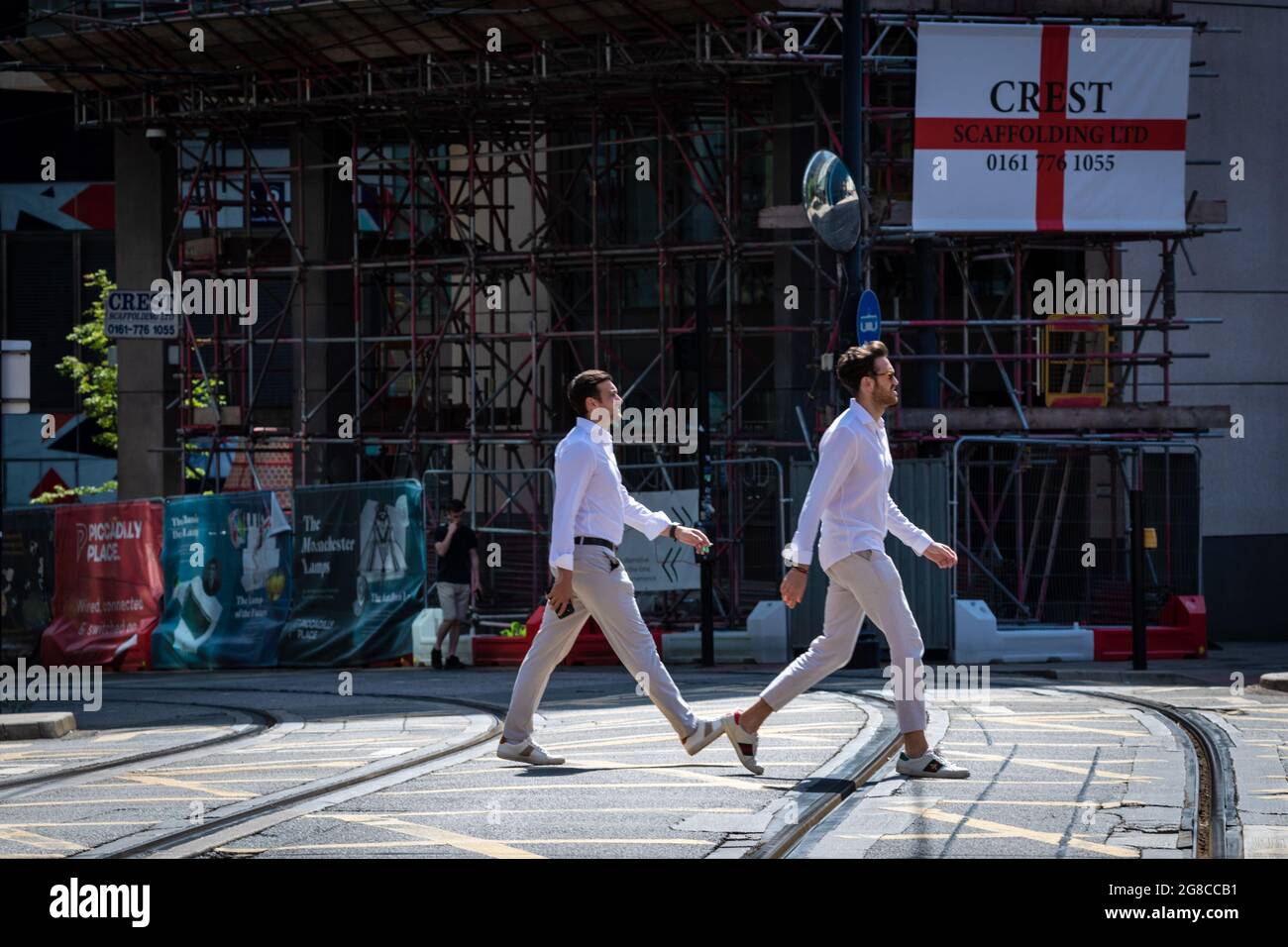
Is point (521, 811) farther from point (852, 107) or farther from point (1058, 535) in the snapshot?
point (1058, 535)

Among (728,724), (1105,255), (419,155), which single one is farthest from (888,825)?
(419,155)

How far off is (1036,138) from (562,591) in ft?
49.5

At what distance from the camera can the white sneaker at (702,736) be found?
356 inches

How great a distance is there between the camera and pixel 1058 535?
1977 centimetres

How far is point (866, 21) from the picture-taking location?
2333cm

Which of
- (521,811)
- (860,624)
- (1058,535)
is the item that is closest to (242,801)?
(521,811)

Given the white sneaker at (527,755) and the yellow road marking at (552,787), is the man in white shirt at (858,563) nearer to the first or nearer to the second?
the yellow road marking at (552,787)

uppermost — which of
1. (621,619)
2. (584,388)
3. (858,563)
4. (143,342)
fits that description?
(143,342)

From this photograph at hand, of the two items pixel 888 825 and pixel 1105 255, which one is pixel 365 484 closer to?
pixel 1105 255

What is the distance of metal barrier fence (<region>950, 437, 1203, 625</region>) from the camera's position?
65.0ft

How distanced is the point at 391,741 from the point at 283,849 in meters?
4.46

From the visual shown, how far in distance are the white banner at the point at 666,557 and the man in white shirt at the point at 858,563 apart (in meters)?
11.9

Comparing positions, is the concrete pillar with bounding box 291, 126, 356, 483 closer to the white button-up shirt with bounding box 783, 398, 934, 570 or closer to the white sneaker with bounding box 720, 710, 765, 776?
the white sneaker with bounding box 720, 710, 765, 776

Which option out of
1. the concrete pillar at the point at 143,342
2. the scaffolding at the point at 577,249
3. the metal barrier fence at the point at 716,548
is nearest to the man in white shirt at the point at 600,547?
the scaffolding at the point at 577,249
